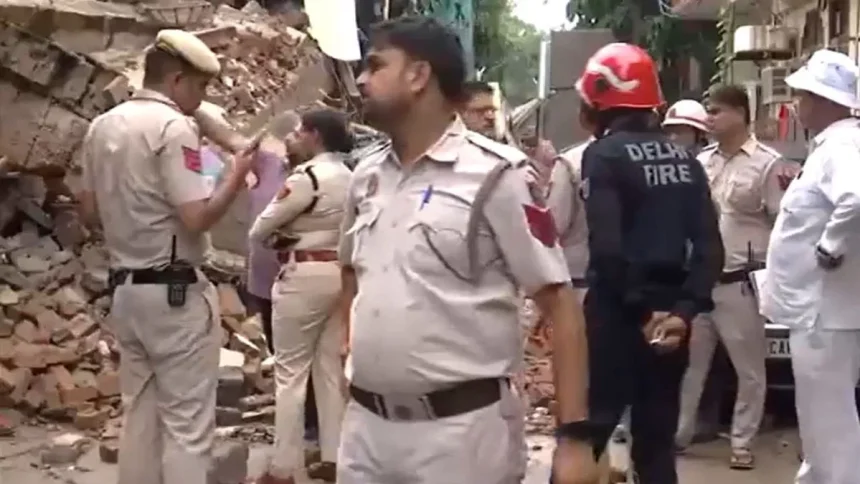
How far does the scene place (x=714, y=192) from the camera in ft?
28.1

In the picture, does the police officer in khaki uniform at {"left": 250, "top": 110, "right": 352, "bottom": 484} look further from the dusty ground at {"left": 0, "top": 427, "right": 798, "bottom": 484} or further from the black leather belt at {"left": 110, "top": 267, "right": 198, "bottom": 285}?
the black leather belt at {"left": 110, "top": 267, "right": 198, "bottom": 285}

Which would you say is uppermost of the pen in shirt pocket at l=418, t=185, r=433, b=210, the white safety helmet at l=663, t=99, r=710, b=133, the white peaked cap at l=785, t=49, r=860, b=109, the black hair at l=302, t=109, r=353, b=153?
the white peaked cap at l=785, t=49, r=860, b=109

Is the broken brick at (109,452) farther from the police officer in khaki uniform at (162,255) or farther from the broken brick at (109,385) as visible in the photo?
the police officer in khaki uniform at (162,255)

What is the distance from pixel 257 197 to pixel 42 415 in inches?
83.7

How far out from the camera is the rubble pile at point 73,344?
9508 mm

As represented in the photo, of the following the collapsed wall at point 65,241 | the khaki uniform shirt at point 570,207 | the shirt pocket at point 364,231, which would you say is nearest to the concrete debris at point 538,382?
the khaki uniform shirt at point 570,207

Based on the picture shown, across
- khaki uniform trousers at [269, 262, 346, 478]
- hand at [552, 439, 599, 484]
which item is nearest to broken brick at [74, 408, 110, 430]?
khaki uniform trousers at [269, 262, 346, 478]

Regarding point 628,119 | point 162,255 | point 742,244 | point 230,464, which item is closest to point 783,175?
point 742,244

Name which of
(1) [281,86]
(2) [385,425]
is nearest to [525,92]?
(1) [281,86]

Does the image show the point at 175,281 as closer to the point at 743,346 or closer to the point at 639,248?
the point at 639,248

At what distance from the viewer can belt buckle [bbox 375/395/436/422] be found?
3.85m

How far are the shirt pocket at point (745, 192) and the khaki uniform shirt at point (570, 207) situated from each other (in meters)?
1.31

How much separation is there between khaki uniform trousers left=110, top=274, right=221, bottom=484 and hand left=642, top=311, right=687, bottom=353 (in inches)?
74.2

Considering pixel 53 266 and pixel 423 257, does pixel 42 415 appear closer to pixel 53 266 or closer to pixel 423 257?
pixel 53 266
